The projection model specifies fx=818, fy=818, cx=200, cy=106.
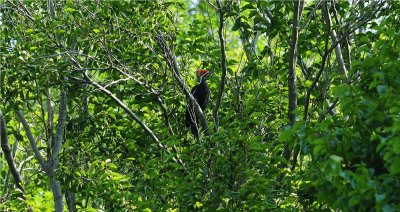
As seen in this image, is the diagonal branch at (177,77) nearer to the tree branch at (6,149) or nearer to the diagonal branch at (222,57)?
the diagonal branch at (222,57)

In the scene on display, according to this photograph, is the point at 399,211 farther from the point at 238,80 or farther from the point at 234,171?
the point at 238,80

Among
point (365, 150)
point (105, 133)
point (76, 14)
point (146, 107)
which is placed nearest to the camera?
point (365, 150)

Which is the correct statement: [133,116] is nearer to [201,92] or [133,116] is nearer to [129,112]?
[129,112]

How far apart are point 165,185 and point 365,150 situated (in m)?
3.56

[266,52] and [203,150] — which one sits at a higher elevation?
[266,52]

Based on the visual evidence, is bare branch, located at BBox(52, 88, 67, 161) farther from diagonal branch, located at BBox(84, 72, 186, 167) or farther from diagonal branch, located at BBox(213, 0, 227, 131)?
diagonal branch, located at BBox(213, 0, 227, 131)

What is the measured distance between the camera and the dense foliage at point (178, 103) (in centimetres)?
714

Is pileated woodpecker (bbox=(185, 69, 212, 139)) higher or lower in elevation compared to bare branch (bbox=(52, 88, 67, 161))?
higher

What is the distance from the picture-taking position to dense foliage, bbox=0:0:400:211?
7.14 meters

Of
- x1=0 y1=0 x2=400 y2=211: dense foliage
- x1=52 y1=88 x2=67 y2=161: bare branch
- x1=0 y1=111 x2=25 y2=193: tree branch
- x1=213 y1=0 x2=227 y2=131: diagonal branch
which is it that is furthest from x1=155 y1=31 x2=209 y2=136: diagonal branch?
x1=0 y1=111 x2=25 y2=193: tree branch

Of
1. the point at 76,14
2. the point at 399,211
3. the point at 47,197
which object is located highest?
the point at 76,14

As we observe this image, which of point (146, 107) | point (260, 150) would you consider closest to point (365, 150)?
point (260, 150)

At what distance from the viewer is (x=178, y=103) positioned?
1059 cm

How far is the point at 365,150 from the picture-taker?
19.9ft
